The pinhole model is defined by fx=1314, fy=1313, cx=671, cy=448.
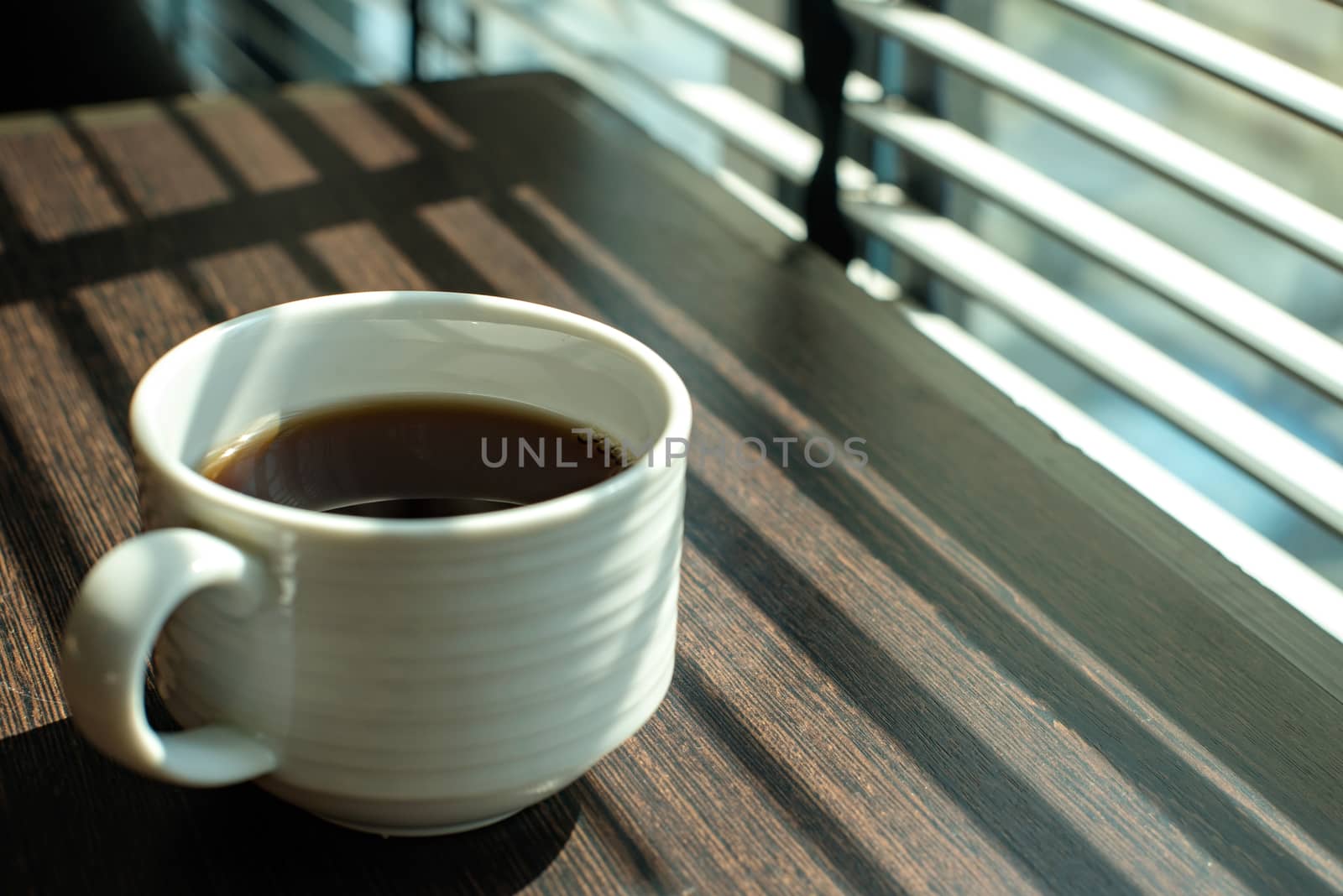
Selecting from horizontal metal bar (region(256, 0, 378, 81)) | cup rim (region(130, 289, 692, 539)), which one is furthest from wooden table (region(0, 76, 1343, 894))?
horizontal metal bar (region(256, 0, 378, 81))

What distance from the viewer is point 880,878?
388 millimetres

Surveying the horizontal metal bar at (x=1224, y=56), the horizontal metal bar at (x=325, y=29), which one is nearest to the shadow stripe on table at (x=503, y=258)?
the horizontal metal bar at (x=1224, y=56)

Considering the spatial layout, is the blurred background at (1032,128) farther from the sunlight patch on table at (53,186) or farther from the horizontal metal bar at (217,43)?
the sunlight patch on table at (53,186)

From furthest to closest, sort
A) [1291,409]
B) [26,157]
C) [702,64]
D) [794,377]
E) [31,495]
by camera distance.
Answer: [702,64] → [1291,409] → [26,157] → [794,377] → [31,495]

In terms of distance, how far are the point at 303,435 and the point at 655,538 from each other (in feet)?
0.45

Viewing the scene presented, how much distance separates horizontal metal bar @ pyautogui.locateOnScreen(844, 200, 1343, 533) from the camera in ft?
2.45

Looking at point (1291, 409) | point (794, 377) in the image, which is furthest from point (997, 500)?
point (1291, 409)

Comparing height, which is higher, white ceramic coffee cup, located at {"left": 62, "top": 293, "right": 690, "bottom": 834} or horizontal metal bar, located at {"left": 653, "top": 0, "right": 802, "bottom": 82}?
white ceramic coffee cup, located at {"left": 62, "top": 293, "right": 690, "bottom": 834}

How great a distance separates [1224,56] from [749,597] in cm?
44

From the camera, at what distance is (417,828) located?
373mm

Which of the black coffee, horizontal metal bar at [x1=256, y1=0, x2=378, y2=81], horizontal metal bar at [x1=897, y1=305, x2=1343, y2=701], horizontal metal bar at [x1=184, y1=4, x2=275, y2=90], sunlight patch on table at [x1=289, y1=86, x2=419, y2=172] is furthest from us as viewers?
horizontal metal bar at [x1=184, y1=4, x2=275, y2=90]

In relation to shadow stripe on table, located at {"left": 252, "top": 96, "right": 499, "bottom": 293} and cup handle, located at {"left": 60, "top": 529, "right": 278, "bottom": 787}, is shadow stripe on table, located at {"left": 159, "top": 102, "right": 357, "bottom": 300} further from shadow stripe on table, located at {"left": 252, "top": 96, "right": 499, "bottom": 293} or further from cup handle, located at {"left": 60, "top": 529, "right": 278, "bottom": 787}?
cup handle, located at {"left": 60, "top": 529, "right": 278, "bottom": 787}

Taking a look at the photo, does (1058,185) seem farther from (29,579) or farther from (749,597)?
(29,579)

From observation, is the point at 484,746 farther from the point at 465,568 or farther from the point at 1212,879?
the point at 1212,879
